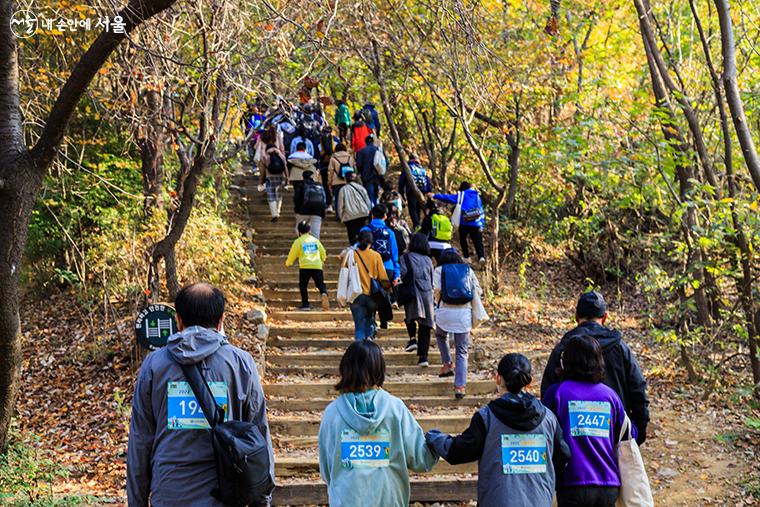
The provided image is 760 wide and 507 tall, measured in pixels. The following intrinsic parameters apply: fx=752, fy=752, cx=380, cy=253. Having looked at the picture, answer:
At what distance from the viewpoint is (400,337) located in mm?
12180

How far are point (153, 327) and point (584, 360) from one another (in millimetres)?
4265

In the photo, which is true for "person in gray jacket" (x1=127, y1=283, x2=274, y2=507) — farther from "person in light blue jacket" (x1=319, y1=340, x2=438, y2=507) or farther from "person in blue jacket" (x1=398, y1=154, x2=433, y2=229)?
"person in blue jacket" (x1=398, y1=154, x2=433, y2=229)

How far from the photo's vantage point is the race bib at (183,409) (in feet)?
12.9

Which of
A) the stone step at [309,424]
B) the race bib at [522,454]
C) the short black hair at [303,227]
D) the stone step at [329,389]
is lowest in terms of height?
the stone step at [309,424]

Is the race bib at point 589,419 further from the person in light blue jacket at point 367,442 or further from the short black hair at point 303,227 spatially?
the short black hair at point 303,227

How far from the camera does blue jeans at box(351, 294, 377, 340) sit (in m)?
10.1

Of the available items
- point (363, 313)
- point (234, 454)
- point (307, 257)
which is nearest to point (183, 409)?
point (234, 454)

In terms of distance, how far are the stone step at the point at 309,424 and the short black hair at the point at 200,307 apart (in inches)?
186

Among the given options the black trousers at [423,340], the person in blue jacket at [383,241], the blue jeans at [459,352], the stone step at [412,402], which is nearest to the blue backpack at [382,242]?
the person in blue jacket at [383,241]

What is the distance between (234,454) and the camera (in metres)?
3.79

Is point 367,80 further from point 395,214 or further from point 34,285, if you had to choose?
point 34,285

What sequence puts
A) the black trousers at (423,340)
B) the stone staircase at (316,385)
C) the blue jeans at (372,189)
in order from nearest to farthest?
the stone staircase at (316,385), the black trousers at (423,340), the blue jeans at (372,189)

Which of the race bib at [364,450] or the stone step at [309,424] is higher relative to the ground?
the race bib at [364,450]

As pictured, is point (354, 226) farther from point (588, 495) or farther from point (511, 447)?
point (511, 447)
